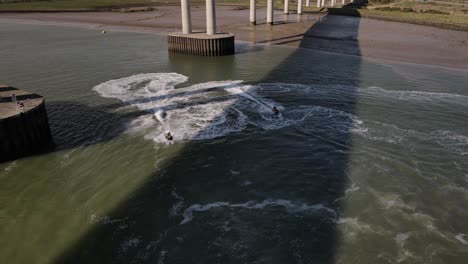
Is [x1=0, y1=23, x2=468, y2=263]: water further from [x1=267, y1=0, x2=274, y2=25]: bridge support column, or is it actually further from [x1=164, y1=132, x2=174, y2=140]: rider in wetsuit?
[x1=267, y1=0, x2=274, y2=25]: bridge support column

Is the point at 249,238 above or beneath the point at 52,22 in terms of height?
beneath

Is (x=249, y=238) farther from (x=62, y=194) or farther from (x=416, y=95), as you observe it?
(x=416, y=95)

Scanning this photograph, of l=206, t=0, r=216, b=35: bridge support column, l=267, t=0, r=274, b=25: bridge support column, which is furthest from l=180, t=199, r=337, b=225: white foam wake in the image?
l=267, t=0, r=274, b=25: bridge support column

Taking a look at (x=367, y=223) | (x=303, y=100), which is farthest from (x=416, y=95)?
(x=367, y=223)

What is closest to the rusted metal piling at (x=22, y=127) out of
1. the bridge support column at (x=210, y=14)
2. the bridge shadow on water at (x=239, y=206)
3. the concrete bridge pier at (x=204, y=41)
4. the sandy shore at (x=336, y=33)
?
the bridge shadow on water at (x=239, y=206)

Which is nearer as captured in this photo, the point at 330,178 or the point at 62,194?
the point at 62,194

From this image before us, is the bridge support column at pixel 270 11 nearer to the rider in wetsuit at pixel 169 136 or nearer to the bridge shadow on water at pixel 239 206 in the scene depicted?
the bridge shadow on water at pixel 239 206

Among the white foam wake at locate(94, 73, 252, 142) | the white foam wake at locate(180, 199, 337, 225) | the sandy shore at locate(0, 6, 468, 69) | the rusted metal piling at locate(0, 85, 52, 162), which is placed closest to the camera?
the white foam wake at locate(180, 199, 337, 225)
